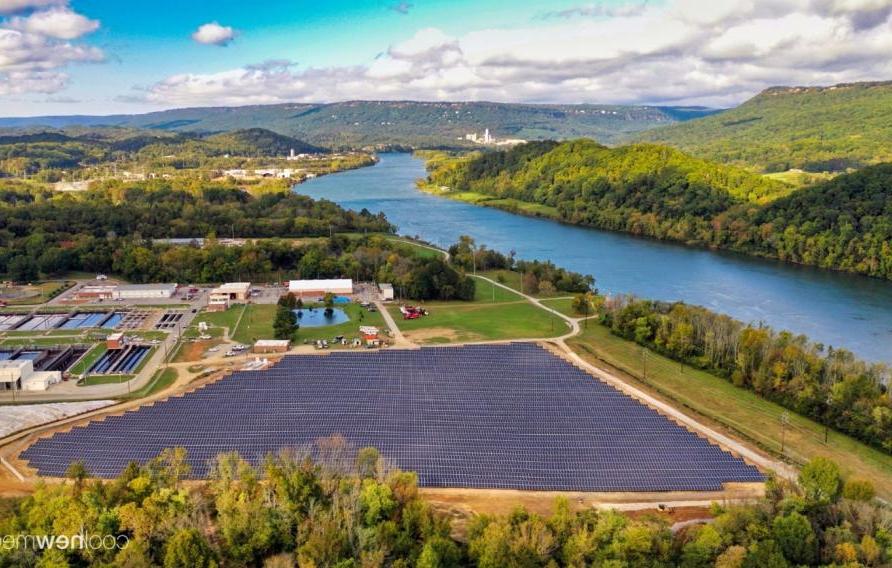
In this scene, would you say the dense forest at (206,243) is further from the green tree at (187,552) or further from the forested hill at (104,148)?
the forested hill at (104,148)

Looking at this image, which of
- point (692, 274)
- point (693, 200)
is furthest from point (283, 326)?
point (693, 200)

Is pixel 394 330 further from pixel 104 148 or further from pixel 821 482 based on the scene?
pixel 104 148

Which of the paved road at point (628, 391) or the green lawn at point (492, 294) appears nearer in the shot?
the paved road at point (628, 391)

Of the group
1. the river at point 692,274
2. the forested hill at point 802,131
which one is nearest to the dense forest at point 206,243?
the river at point 692,274

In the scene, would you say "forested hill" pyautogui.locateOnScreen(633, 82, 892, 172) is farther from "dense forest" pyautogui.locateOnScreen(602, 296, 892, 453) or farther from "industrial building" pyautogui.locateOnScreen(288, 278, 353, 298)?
"industrial building" pyautogui.locateOnScreen(288, 278, 353, 298)

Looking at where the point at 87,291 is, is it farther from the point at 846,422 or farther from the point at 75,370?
the point at 846,422

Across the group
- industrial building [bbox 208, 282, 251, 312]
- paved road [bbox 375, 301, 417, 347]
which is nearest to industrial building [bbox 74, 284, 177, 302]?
industrial building [bbox 208, 282, 251, 312]

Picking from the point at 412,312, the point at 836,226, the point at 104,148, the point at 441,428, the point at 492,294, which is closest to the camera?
the point at 441,428

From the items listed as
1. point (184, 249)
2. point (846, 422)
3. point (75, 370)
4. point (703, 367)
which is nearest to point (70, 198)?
point (184, 249)
